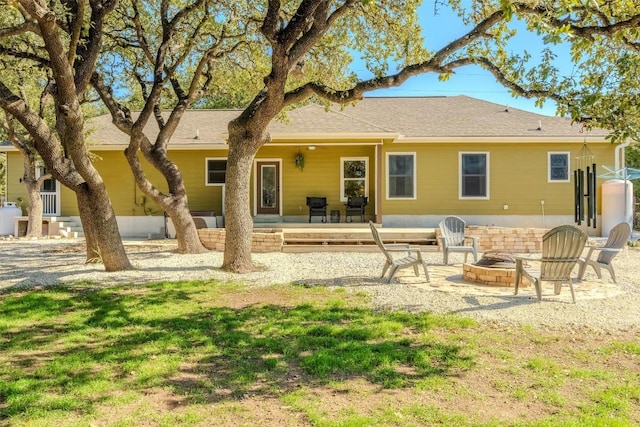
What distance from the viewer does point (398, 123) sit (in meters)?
16.2

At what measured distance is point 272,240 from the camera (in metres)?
11.9

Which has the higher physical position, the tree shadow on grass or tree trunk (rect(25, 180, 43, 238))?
tree trunk (rect(25, 180, 43, 238))

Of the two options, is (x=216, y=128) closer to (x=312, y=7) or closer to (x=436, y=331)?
(x=312, y=7)

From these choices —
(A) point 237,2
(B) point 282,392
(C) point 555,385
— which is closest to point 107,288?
(B) point 282,392

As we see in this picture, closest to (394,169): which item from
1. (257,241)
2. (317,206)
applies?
(317,206)

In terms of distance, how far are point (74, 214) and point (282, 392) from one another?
15799mm

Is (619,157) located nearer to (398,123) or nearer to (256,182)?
(398,123)

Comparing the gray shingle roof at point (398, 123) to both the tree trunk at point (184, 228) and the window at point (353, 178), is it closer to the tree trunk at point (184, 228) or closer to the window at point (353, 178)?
the window at point (353, 178)

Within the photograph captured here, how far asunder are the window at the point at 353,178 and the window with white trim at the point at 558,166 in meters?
6.03

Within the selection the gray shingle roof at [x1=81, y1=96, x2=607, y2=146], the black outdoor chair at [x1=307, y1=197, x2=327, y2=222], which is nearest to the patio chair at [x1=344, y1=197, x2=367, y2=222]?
the black outdoor chair at [x1=307, y1=197, x2=327, y2=222]

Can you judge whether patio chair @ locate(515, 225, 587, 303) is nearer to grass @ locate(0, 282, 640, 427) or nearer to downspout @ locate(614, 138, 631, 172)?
grass @ locate(0, 282, 640, 427)

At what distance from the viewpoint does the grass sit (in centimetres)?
296

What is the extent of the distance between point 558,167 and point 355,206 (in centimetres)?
680

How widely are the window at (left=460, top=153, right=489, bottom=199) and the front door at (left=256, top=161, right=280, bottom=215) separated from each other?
20.6 feet
